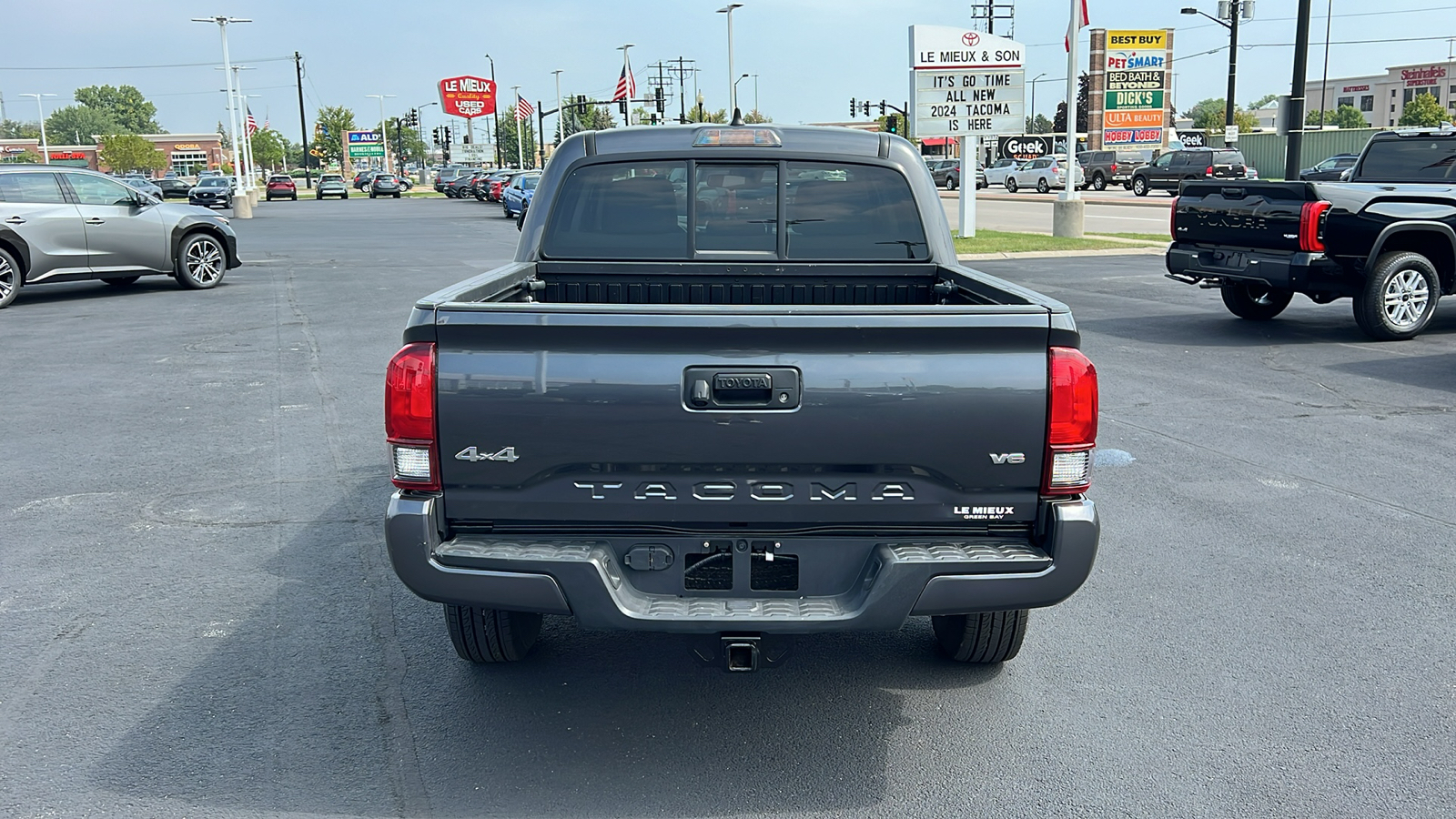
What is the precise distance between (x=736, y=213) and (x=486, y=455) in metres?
2.16

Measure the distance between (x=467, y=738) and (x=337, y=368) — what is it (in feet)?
24.7

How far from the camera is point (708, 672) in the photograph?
454 cm

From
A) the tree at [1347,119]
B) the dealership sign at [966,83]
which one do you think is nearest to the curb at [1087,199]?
the dealership sign at [966,83]

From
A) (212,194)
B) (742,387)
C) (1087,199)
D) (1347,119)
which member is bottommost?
(1087,199)

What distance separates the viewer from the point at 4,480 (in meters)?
7.24

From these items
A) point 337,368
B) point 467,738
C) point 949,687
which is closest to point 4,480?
point 337,368

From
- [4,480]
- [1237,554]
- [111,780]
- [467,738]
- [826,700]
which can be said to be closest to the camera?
[111,780]

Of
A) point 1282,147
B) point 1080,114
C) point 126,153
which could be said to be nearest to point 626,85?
point 1282,147

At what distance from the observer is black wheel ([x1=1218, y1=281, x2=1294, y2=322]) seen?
529 inches

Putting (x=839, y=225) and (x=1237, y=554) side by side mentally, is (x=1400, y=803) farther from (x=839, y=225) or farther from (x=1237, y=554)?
(x=839, y=225)

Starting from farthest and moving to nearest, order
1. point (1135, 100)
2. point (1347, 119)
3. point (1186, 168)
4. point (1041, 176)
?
point (1347, 119), point (1041, 176), point (1135, 100), point (1186, 168)

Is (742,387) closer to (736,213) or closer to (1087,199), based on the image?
(736,213)

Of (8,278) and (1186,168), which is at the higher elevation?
(1186,168)

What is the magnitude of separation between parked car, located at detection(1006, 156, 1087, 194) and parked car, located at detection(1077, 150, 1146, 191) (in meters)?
0.55
